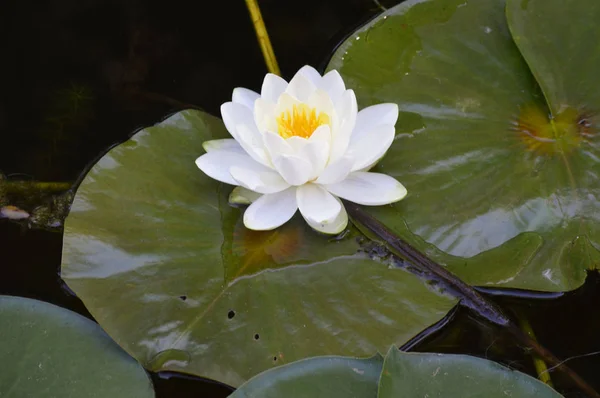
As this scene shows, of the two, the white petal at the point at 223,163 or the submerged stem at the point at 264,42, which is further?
the submerged stem at the point at 264,42

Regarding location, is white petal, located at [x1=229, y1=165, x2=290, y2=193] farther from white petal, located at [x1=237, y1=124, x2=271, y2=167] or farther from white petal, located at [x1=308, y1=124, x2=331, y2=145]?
white petal, located at [x1=308, y1=124, x2=331, y2=145]

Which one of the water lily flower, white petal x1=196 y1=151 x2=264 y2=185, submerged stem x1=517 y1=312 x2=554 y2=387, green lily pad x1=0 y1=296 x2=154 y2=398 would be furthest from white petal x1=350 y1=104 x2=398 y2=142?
green lily pad x1=0 y1=296 x2=154 y2=398

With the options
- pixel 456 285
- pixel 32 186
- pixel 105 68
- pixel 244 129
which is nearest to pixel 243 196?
pixel 244 129

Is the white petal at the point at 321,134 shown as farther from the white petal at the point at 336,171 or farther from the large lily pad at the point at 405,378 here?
the large lily pad at the point at 405,378

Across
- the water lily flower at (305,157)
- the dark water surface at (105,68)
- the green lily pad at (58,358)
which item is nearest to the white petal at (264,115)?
the water lily flower at (305,157)

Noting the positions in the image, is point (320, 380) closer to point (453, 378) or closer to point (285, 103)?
point (453, 378)

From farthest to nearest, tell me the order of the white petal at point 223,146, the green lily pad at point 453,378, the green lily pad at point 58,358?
the white petal at point 223,146
the green lily pad at point 58,358
the green lily pad at point 453,378

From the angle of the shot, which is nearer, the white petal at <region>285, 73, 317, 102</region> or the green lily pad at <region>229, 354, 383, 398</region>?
the green lily pad at <region>229, 354, 383, 398</region>
